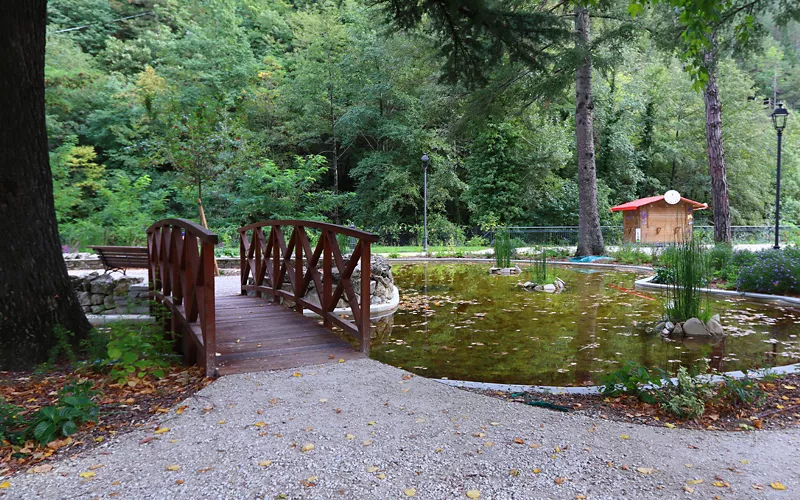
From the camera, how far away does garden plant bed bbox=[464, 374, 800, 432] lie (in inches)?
128

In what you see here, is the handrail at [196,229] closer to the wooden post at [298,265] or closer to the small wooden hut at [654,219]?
the wooden post at [298,265]

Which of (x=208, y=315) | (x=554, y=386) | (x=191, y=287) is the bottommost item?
(x=554, y=386)

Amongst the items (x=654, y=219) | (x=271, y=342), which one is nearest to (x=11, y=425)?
(x=271, y=342)

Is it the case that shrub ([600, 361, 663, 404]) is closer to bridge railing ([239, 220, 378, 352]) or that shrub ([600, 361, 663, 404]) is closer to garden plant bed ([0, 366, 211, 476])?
bridge railing ([239, 220, 378, 352])

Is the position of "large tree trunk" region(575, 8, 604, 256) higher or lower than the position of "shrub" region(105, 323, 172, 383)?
higher

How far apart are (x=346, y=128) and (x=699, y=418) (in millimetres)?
24305

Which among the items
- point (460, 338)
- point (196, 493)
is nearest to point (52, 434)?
point (196, 493)

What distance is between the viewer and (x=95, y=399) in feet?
11.5

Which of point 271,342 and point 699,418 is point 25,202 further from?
point 699,418

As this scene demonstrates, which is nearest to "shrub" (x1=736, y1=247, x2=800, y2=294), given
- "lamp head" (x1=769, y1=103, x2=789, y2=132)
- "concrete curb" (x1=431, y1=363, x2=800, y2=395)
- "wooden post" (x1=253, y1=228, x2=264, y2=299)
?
"concrete curb" (x1=431, y1=363, x2=800, y2=395)

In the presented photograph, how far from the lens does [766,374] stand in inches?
153

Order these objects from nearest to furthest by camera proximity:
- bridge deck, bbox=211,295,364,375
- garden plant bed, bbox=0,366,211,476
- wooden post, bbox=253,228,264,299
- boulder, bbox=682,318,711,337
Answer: garden plant bed, bbox=0,366,211,476 < bridge deck, bbox=211,295,364,375 < boulder, bbox=682,318,711,337 < wooden post, bbox=253,228,264,299

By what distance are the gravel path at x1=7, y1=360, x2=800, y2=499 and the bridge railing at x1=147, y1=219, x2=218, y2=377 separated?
0.65 meters

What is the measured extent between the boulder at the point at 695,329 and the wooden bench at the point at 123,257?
699cm
